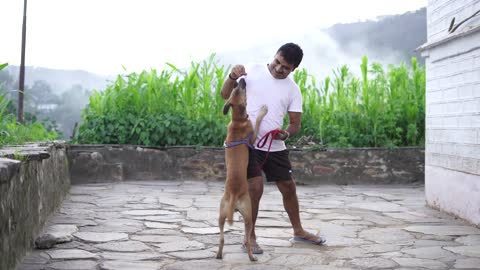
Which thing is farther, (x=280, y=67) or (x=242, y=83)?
(x=280, y=67)

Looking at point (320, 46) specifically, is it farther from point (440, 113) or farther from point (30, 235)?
point (30, 235)

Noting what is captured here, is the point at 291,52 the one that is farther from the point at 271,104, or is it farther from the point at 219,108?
the point at 219,108

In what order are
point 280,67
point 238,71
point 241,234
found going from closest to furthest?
1. point 238,71
2. point 280,67
3. point 241,234

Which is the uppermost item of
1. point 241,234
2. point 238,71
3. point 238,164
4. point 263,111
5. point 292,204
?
point 238,71

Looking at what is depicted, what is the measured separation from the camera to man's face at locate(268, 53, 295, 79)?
4102 mm

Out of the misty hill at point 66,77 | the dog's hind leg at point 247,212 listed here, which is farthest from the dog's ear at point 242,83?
the misty hill at point 66,77

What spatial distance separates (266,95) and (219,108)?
5.60m

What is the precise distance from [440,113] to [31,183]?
435cm

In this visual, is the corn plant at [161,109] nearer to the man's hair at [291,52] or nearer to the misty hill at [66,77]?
the man's hair at [291,52]

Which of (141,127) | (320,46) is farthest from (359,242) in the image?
(320,46)

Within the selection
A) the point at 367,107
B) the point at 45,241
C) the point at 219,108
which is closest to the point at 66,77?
the point at 219,108

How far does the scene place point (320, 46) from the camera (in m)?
27.5

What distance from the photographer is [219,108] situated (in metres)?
9.75

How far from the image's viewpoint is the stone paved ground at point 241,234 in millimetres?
3846
